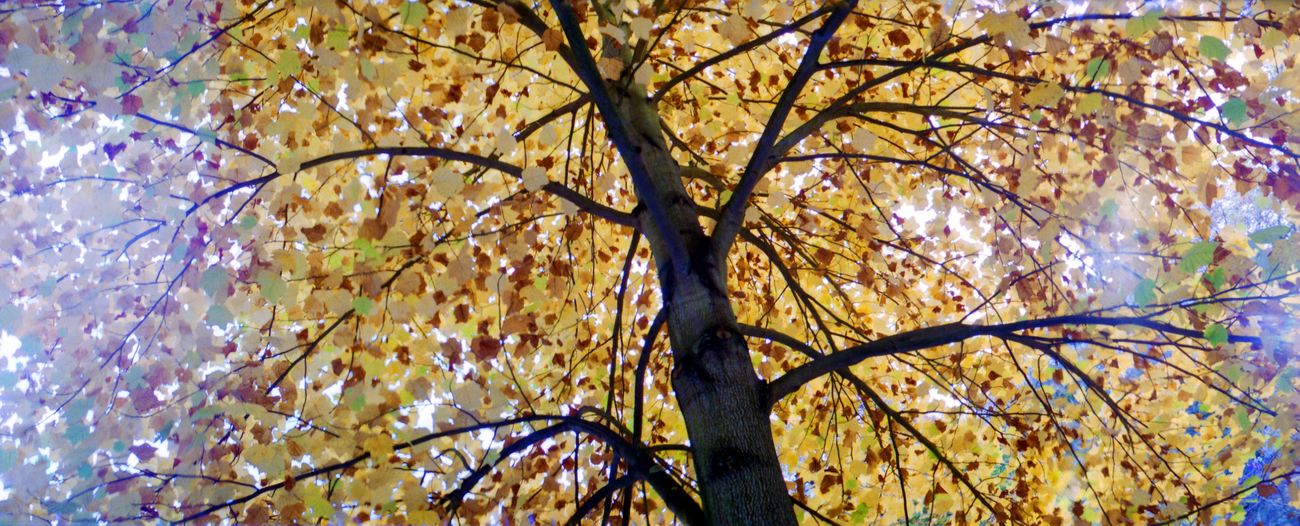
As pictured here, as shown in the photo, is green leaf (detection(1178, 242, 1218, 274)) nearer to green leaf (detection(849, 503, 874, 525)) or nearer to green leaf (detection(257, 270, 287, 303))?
green leaf (detection(849, 503, 874, 525))

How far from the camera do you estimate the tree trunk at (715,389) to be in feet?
7.59

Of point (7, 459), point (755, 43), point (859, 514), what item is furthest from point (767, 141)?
point (7, 459)

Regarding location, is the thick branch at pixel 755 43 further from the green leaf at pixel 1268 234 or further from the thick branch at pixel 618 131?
the green leaf at pixel 1268 234

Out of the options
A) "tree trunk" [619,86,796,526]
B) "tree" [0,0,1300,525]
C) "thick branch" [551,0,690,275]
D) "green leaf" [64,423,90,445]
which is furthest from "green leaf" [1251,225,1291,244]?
"green leaf" [64,423,90,445]

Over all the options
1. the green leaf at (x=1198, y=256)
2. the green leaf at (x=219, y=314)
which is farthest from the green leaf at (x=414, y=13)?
the green leaf at (x=1198, y=256)

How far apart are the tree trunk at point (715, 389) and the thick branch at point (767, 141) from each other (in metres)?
0.09

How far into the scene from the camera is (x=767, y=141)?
266cm

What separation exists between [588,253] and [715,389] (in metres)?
2.44

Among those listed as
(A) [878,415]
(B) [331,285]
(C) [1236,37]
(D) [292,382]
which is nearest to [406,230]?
(B) [331,285]

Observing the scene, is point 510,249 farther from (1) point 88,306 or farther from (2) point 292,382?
(1) point 88,306

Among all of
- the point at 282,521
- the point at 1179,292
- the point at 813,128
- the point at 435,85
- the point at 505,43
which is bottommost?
the point at 282,521

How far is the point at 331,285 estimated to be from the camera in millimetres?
2691

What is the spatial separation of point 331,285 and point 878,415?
3093 millimetres

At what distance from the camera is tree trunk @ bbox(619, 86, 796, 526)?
7.59ft
